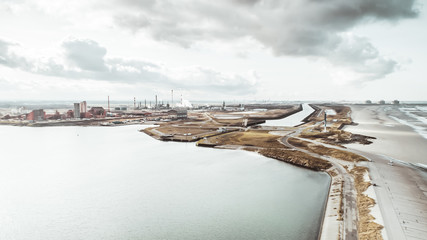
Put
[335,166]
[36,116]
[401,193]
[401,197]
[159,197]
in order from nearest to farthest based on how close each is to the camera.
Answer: [401,197]
[401,193]
[159,197]
[335,166]
[36,116]

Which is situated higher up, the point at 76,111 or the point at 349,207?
the point at 76,111

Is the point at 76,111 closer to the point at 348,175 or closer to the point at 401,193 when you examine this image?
the point at 348,175

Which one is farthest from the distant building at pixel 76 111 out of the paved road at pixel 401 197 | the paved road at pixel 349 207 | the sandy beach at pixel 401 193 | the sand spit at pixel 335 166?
the paved road at pixel 401 197

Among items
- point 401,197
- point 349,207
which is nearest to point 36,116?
point 349,207

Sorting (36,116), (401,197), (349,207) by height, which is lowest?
(349,207)

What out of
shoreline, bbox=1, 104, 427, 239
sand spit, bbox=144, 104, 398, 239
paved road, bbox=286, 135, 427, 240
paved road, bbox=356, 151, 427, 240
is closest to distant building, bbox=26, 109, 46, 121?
sand spit, bbox=144, 104, 398, 239

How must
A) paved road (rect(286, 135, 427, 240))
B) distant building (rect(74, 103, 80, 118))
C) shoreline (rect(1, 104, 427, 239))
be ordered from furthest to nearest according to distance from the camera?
1. distant building (rect(74, 103, 80, 118))
2. shoreline (rect(1, 104, 427, 239))
3. paved road (rect(286, 135, 427, 240))

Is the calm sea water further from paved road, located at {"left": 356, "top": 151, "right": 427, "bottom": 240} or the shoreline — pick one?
paved road, located at {"left": 356, "top": 151, "right": 427, "bottom": 240}

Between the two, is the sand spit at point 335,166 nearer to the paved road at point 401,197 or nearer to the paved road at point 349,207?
the paved road at point 349,207

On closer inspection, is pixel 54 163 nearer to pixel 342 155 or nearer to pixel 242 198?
pixel 242 198
